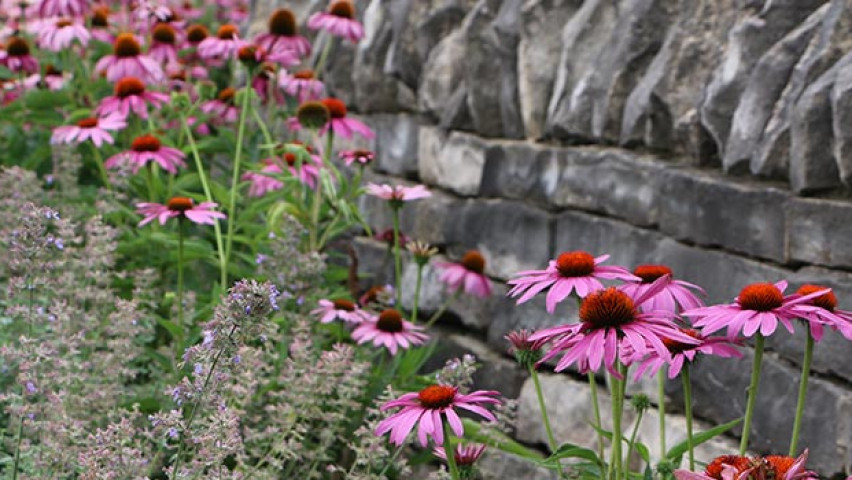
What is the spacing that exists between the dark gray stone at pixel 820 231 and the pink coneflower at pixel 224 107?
222cm

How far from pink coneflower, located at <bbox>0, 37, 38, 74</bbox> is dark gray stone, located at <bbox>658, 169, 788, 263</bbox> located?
259 cm

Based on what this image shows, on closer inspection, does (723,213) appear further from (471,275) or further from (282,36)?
(282,36)

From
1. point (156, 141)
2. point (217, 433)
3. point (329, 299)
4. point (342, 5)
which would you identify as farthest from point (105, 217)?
point (217, 433)

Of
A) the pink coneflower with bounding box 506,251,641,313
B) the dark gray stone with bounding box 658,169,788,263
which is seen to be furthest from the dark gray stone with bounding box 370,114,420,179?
the pink coneflower with bounding box 506,251,641,313

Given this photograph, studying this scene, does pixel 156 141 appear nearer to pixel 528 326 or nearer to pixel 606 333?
pixel 528 326

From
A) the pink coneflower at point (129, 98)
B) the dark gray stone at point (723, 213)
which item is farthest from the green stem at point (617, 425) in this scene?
the pink coneflower at point (129, 98)

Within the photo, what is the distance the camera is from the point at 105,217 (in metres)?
3.77

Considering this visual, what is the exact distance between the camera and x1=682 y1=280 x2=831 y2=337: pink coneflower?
186cm

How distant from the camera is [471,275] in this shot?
3.68 meters

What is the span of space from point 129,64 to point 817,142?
7.69 feet

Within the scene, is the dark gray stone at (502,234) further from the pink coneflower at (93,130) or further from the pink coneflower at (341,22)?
the pink coneflower at (93,130)

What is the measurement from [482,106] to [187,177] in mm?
897

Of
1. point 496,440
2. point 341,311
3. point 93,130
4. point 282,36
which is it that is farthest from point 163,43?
point 496,440

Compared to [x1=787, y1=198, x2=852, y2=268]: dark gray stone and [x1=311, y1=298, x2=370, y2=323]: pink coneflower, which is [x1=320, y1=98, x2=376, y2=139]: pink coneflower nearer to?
[x1=311, y1=298, x2=370, y2=323]: pink coneflower
